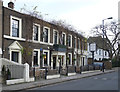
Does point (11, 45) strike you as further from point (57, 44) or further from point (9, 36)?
point (57, 44)

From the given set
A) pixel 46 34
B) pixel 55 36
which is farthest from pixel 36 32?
pixel 55 36

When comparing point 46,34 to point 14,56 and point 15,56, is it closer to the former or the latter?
point 15,56

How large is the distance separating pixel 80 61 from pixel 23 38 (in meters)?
16.8

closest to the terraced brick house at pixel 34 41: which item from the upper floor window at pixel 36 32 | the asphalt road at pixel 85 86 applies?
the upper floor window at pixel 36 32

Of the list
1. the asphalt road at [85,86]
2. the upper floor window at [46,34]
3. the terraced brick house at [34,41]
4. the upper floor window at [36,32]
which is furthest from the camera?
the upper floor window at [46,34]

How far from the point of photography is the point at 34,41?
2205cm

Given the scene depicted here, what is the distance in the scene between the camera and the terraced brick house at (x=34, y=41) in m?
18.6

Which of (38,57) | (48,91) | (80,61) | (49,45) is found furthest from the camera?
(80,61)

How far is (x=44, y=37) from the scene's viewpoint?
24.2m

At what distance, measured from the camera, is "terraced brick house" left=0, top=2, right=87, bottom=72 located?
18.6m

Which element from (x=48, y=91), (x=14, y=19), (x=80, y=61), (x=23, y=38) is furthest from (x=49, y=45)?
(x=48, y=91)

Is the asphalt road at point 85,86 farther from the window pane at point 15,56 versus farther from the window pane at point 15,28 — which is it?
the window pane at point 15,28

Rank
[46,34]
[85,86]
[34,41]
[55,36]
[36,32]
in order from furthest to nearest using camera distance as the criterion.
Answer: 1. [55,36]
2. [46,34]
3. [36,32]
4. [34,41]
5. [85,86]

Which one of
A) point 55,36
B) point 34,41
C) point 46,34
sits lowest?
point 34,41
